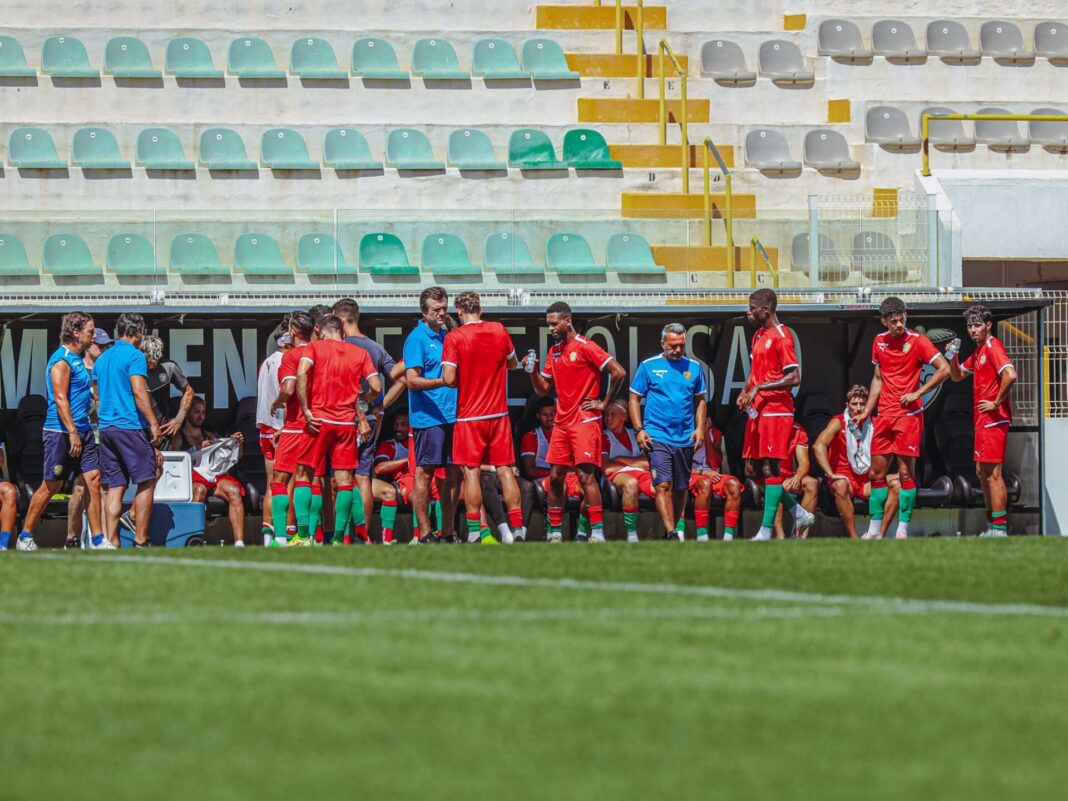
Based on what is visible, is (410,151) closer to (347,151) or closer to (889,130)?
(347,151)

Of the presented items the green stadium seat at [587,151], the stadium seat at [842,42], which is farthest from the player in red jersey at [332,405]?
the stadium seat at [842,42]

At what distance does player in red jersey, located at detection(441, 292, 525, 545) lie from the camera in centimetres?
1295

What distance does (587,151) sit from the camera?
2094 cm

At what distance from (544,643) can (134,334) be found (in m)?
8.14

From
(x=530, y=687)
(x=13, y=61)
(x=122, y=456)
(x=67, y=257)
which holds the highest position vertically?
(x=13, y=61)

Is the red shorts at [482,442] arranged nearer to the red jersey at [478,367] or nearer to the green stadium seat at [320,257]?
the red jersey at [478,367]

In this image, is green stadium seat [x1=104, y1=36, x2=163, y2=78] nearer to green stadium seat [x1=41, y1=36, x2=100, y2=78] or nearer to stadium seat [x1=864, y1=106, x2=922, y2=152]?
green stadium seat [x1=41, y1=36, x2=100, y2=78]

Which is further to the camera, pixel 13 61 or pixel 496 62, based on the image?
pixel 496 62

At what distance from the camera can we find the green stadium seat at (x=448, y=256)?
53.9 feet

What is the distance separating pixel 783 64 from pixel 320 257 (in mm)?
8889

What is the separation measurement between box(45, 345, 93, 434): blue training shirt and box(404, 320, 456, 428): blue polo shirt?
2293 millimetres

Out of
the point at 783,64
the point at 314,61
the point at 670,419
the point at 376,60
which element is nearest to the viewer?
the point at 670,419

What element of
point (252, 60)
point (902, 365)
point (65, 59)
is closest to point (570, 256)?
point (902, 365)

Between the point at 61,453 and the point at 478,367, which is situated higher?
the point at 478,367
